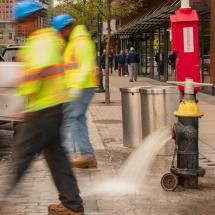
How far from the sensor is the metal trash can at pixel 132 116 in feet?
30.5

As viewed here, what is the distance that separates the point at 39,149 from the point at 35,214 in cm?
88

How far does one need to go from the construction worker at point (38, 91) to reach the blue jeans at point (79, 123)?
2527mm

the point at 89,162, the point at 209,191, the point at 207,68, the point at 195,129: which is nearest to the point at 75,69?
the point at 89,162

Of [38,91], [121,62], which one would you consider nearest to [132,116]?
[38,91]

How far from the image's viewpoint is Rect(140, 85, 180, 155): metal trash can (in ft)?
28.9

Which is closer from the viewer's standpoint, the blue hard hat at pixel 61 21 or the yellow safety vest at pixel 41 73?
the yellow safety vest at pixel 41 73

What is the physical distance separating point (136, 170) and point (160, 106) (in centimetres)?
144

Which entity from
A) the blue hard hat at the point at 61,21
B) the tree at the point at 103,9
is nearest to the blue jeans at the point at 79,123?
the blue hard hat at the point at 61,21

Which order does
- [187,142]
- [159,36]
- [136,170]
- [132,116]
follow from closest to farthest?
[187,142], [136,170], [132,116], [159,36]

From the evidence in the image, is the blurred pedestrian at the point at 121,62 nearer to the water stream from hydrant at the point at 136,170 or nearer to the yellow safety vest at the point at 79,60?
the water stream from hydrant at the point at 136,170

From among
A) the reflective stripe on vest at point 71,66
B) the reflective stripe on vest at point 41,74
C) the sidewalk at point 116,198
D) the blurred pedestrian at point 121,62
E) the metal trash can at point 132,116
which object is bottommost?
the sidewalk at point 116,198

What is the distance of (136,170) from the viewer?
774 cm

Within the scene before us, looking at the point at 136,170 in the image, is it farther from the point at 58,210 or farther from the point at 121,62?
the point at 121,62

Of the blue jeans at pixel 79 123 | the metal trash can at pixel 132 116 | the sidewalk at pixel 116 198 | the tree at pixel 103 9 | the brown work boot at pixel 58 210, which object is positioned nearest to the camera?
the brown work boot at pixel 58 210
